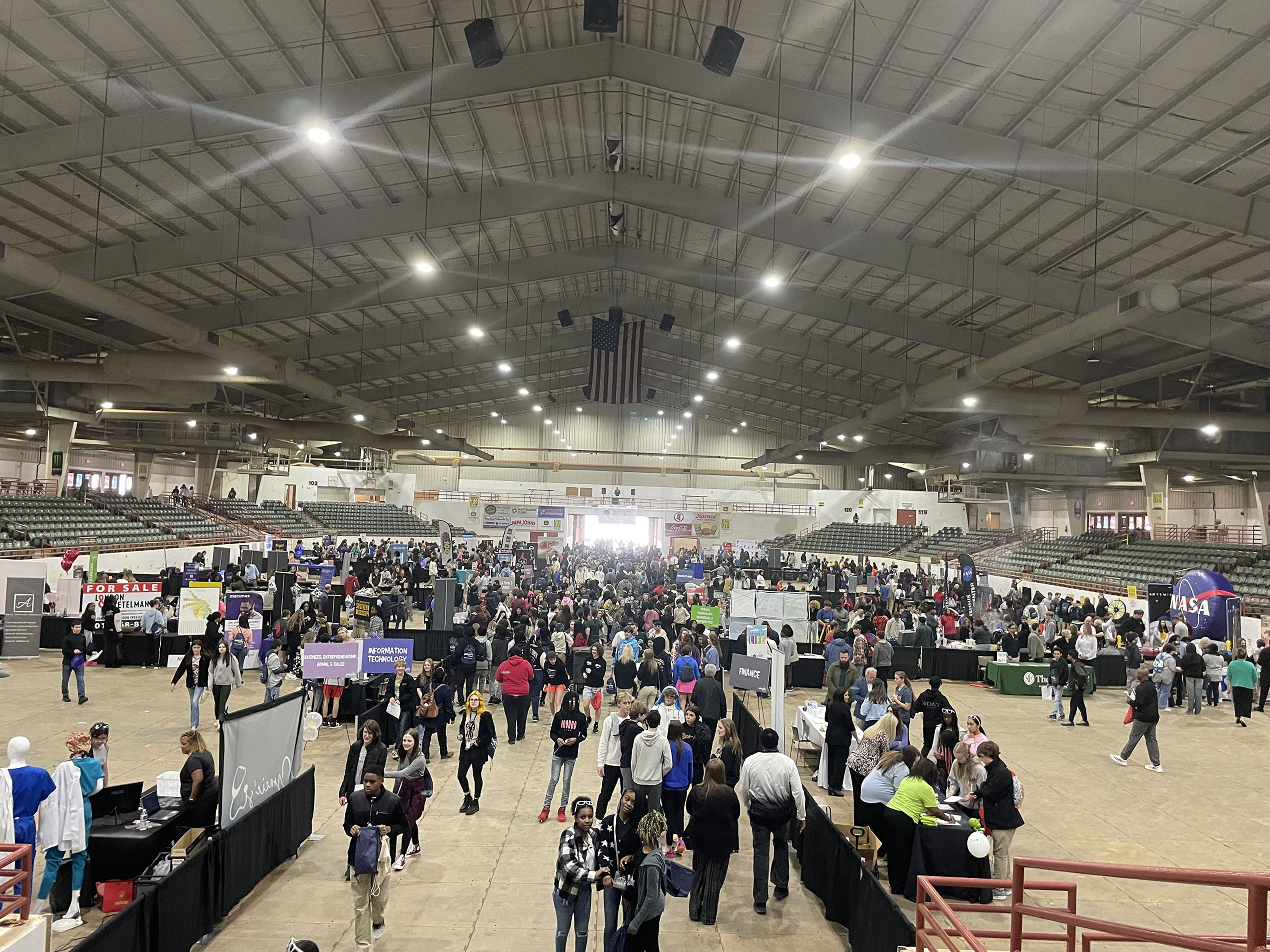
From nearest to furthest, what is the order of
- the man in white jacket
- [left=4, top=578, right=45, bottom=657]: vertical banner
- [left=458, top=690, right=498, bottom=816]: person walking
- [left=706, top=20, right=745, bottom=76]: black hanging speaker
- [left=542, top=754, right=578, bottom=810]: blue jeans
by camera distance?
1. the man in white jacket
2. [left=542, top=754, right=578, bottom=810]: blue jeans
3. [left=458, top=690, right=498, bottom=816]: person walking
4. [left=706, top=20, right=745, bottom=76]: black hanging speaker
5. [left=4, top=578, right=45, bottom=657]: vertical banner

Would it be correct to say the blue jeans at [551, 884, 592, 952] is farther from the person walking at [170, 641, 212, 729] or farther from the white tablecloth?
the person walking at [170, 641, 212, 729]

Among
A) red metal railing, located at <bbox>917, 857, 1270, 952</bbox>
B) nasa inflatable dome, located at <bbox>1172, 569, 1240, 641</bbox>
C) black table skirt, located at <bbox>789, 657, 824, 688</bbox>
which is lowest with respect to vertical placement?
black table skirt, located at <bbox>789, 657, 824, 688</bbox>

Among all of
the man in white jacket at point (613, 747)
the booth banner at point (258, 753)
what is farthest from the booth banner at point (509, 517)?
the man in white jacket at point (613, 747)

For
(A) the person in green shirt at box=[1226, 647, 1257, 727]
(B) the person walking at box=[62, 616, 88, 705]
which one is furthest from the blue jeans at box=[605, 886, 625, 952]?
(A) the person in green shirt at box=[1226, 647, 1257, 727]

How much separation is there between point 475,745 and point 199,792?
8.68 ft

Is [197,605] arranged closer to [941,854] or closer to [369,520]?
[941,854]

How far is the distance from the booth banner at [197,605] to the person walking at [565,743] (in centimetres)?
823

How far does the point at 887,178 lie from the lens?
14070mm

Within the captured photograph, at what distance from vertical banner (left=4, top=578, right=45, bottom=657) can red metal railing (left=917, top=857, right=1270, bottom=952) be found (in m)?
16.5

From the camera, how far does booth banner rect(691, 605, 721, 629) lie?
15.7 metres

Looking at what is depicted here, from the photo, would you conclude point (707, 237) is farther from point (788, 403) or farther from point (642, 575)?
point (788, 403)

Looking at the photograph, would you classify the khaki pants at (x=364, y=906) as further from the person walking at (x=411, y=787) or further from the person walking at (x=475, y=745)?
the person walking at (x=475, y=745)

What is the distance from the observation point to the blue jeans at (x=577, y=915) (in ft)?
16.3

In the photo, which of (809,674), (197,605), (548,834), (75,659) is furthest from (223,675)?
(809,674)
